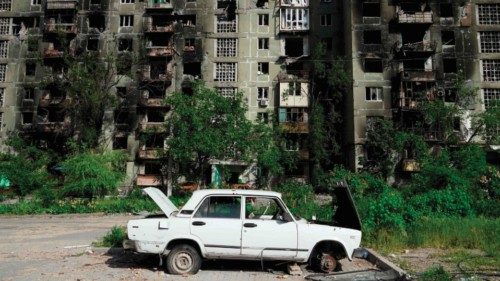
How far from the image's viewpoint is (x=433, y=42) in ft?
136

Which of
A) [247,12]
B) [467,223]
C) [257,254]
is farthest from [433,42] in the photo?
[257,254]

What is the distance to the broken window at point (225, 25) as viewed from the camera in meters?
46.3

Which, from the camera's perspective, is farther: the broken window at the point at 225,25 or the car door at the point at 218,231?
the broken window at the point at 225,25

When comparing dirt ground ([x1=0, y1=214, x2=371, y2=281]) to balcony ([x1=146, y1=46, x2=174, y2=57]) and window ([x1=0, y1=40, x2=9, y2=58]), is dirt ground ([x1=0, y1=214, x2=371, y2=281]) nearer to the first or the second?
balcony ([x1=146, y1=46, x2=174, y2=57])

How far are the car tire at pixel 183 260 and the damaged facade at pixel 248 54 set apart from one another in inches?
1328

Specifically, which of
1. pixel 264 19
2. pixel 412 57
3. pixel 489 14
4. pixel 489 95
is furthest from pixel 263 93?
pixel 489 14

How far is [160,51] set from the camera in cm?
4519

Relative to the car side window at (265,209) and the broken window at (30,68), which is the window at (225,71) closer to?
the broken window at (30,68)

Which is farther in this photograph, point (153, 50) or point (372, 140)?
point (153, 50)

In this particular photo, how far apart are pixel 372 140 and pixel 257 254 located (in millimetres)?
33399

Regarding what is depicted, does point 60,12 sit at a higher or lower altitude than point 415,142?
higher

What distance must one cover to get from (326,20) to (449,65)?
1433 centimetres

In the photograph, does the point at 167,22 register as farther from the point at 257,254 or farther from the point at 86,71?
the point at 257,254

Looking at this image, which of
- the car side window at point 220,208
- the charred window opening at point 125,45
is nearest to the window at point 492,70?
the charred window opening at point 125,45
